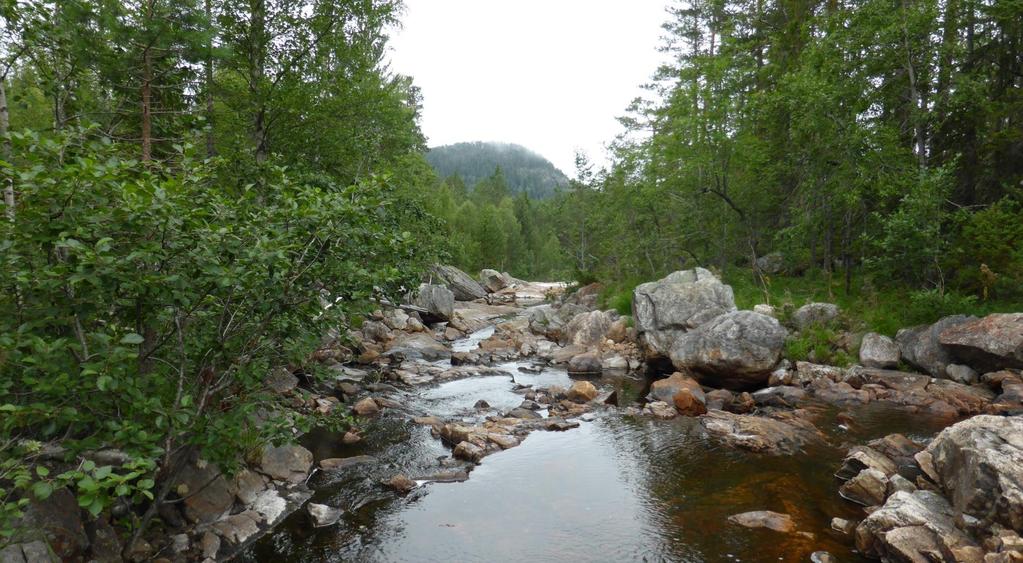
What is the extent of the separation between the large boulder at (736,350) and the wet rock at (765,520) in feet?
33.0

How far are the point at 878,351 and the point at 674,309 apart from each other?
7169 mm

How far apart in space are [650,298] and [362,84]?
14413 mm

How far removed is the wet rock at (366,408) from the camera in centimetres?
1470

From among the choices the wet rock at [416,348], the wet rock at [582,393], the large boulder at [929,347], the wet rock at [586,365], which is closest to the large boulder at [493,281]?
the wet rock at [416,348]

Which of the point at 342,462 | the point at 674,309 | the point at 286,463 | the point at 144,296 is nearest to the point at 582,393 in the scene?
the point at 674,309

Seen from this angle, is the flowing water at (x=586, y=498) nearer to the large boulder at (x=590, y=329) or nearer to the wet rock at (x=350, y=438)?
the wet rock at (x=350, y=438)

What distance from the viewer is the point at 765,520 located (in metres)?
9.05

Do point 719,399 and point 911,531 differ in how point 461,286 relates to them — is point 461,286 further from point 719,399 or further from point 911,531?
point 911,531

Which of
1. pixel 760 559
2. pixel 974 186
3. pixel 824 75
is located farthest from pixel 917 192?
pixel 760 559

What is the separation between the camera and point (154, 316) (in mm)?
5930

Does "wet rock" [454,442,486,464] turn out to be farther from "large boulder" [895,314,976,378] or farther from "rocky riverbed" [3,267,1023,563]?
"large boulder" [895,314,976,378]

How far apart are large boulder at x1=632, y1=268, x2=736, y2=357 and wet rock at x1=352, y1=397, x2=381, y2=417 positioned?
11999mm

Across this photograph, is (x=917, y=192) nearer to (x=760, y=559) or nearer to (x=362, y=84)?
(x=760, y=559)

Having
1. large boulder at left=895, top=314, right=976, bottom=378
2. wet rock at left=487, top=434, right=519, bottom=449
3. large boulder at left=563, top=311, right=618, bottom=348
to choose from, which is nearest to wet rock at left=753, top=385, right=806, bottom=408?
large boulder at left=895, top=314, right=976, bottom=378
